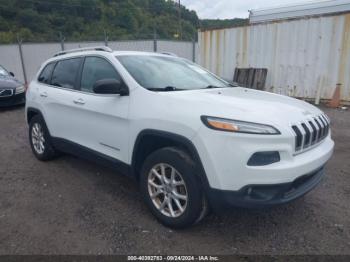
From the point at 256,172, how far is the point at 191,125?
64cm

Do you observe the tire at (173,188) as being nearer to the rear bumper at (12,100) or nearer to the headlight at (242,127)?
the headlight at (242,127)

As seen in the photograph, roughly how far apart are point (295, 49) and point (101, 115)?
7.44 meters

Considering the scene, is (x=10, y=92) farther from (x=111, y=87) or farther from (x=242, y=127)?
(x=242, y=127)

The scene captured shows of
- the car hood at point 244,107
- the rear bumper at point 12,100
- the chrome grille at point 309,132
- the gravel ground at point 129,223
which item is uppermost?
the car hood at point 244,107

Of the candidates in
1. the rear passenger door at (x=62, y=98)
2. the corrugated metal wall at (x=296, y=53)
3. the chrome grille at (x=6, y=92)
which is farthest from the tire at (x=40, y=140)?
the corrugated metal wall at (x=296, y=53)

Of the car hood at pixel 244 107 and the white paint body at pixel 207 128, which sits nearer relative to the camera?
the white paint body at pixel 207 128

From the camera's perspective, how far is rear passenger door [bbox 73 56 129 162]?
3.24 meters

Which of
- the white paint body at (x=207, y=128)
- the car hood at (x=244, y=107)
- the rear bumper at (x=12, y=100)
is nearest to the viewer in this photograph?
the white paint body at (x=207, y=128)

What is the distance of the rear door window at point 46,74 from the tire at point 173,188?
2.59m

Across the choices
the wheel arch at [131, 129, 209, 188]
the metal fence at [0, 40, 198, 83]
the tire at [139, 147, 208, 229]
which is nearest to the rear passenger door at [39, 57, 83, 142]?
the wheel arch at [131, 129, 209, 188]

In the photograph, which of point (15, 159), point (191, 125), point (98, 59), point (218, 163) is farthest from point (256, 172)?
point (15, 159)

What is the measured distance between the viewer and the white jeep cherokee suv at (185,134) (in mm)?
2439

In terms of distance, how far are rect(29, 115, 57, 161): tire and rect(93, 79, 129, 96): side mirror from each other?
6.14 ft

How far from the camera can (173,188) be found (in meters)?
2.88
